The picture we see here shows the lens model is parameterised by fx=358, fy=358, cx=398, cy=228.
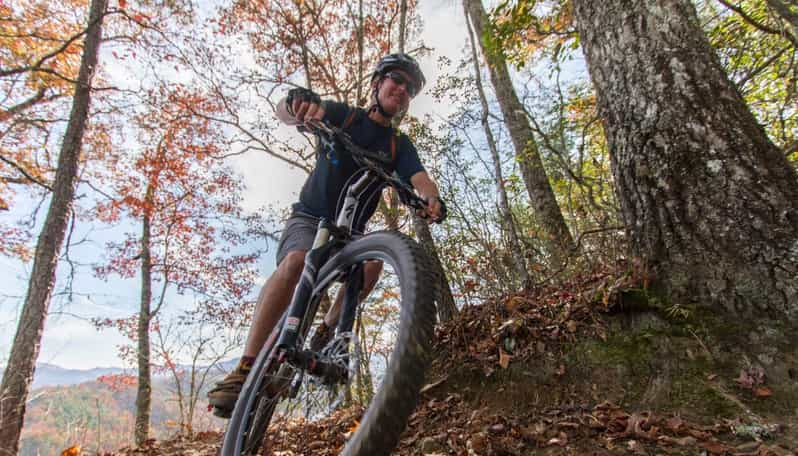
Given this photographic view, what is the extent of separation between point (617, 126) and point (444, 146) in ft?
10.7

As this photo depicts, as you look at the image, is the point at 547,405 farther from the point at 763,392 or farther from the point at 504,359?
the point at 763,392

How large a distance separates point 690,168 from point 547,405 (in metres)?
1.56

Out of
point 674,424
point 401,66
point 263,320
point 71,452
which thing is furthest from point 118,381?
point 674,424

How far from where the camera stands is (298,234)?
2170 millimetres

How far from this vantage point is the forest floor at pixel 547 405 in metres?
1.48

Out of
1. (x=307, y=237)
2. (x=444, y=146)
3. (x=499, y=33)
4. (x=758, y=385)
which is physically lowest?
(x=758, y=385)

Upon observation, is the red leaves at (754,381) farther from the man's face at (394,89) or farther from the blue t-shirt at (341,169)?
the man's face at (394,89)

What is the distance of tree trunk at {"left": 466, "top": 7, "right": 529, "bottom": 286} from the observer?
3.71 meters

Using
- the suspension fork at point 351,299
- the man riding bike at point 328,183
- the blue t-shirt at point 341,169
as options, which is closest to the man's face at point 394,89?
the man riding bike at point 328,183

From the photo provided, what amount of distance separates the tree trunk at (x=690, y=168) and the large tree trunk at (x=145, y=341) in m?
11.5

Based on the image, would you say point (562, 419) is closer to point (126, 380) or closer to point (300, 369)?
point (300, 369)

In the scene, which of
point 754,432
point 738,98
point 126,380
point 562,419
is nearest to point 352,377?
point 562,419

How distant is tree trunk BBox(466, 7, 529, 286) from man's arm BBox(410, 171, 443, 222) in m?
1.66

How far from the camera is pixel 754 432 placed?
1398 millimetres
